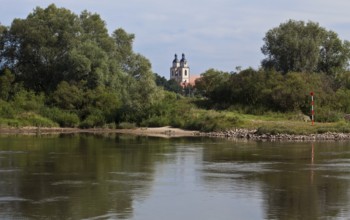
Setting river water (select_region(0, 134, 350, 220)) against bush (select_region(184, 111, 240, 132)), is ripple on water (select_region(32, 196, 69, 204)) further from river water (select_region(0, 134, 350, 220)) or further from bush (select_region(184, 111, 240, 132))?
bush (select_region(184, 111, 240, 132))

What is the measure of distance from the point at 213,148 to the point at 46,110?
31.7 m

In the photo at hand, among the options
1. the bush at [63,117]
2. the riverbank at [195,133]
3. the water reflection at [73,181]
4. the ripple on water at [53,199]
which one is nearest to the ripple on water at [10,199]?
the water reflection at [73,181]

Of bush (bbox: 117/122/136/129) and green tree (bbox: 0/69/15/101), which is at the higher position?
green tree (bbox: 0/69/15/101)

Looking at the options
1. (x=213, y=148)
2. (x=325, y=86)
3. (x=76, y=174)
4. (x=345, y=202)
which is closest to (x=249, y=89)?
(x=325, y=86)

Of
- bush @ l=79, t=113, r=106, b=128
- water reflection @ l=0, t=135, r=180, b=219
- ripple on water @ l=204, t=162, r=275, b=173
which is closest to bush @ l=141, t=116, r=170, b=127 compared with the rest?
bush @ l=79, t=113, r=106, b=128

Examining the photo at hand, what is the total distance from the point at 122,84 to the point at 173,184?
50.7 meters

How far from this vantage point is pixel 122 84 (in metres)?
71.1

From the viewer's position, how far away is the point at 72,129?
6206 centimetres

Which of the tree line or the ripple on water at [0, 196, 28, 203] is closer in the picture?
the ripple on water at [0, 196, 28, 203]

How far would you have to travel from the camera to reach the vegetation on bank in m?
62.4

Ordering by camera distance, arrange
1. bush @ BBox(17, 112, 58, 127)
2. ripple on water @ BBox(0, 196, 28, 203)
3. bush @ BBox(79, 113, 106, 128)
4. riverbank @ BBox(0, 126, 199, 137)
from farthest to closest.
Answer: bush @ BBox(79, 113, 106, 128) → bush @ BBox(17, 112, 58, 127) → riverbank @ BBox(0, 126, 199, 137) → ripple on water @ BBox(0, 196, 28, 203)

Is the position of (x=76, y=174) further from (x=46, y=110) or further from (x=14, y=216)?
(x=46, y=110)

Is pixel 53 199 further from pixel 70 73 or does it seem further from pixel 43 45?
pixel 43 45

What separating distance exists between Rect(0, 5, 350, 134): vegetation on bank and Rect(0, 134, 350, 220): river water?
2395 cm
